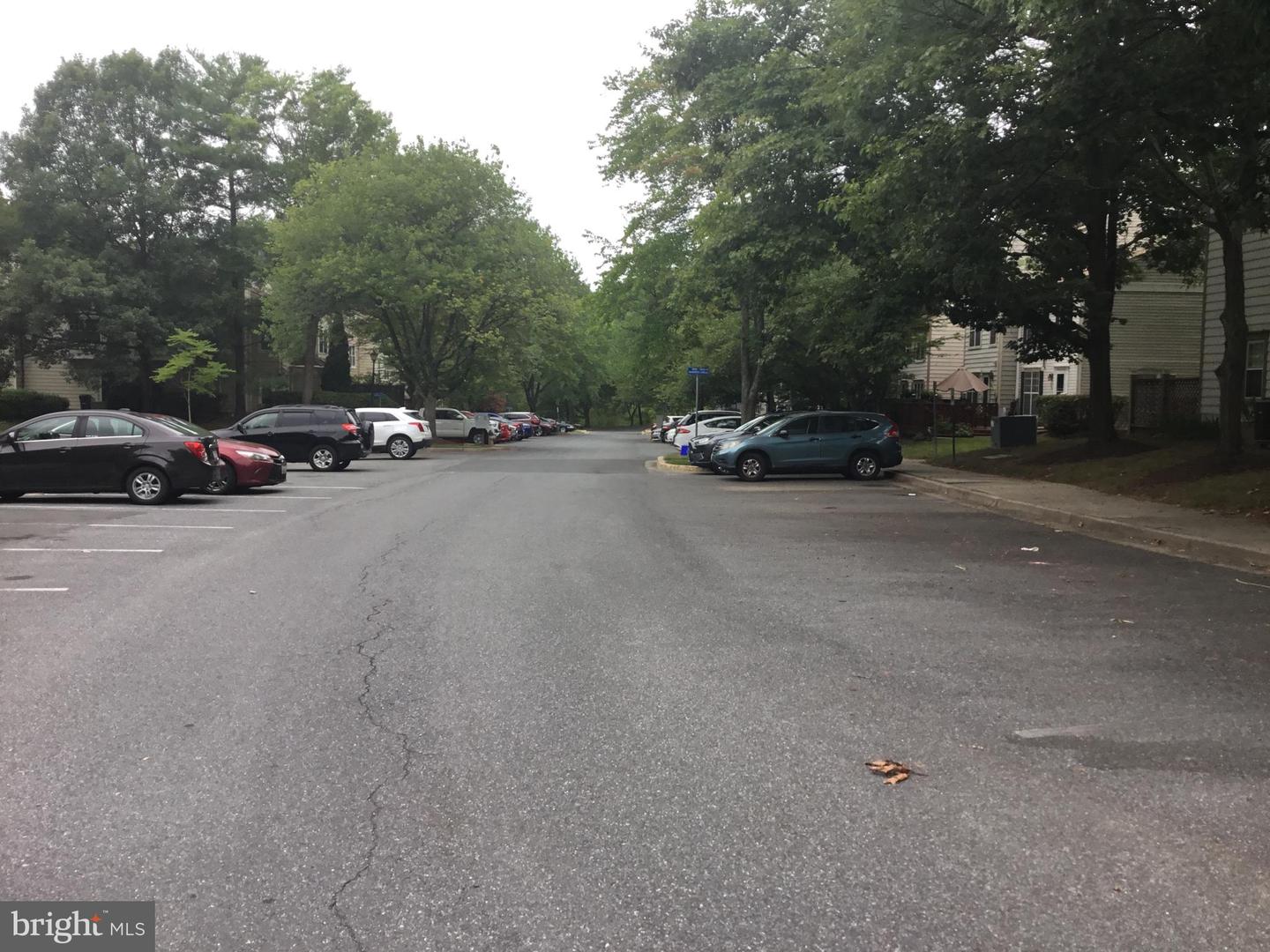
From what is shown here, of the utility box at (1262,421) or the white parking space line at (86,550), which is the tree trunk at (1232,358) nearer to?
the utility box at (1262,421)

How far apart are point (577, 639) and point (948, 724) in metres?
2.73

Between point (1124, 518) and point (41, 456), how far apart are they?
16359mm

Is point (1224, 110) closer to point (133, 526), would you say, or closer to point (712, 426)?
point (133, 526)

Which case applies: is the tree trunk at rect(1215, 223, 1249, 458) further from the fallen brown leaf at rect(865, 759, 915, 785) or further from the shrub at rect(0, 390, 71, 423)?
the shrub at rect(0, 390, 71, 423)

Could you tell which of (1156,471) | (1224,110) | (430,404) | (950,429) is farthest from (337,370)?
(1224,110)

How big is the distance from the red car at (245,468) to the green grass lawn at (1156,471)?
50.4 feet

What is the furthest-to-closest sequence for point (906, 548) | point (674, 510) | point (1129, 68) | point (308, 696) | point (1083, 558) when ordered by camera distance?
1. point (674, 510)
2. point (1129, 68)
3. point (906, 548)
4. point (1083, 558)
5. point (308, 696)

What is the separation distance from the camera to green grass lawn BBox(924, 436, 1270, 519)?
15.1m

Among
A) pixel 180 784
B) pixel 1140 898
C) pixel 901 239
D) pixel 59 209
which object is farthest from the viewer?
pixel 59 209

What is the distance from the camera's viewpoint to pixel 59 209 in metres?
45.4

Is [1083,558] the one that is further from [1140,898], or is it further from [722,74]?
[722,74]

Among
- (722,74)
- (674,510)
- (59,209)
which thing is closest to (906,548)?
(674,510)

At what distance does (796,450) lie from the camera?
2412 centimetres

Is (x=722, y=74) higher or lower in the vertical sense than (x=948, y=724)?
higher
